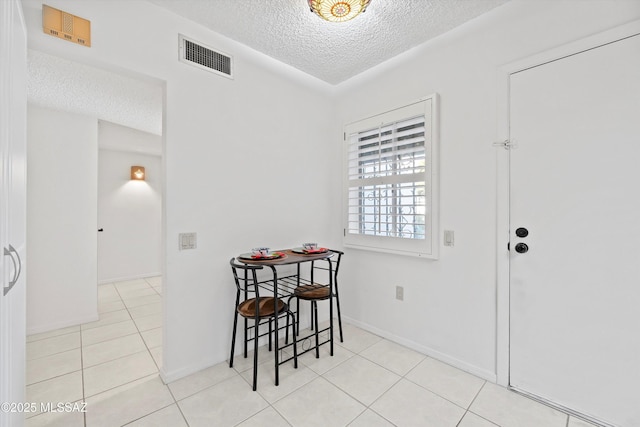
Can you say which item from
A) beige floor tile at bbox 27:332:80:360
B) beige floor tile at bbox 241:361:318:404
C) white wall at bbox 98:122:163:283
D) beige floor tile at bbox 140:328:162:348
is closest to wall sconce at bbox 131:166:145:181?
white wall at bbox 98:122:163:283

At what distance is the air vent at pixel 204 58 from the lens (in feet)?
6.56

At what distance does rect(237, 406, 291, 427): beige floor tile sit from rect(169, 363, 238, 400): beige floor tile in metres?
0.49

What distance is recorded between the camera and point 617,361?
149 centimetres

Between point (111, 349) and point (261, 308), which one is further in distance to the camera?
point (111, 349)

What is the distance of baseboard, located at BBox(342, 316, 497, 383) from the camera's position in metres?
1.96

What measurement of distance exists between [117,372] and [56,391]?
0.34 meters

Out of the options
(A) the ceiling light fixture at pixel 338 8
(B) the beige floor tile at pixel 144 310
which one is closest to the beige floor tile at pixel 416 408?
(A) the ceiling light fixture at pixel 338 8

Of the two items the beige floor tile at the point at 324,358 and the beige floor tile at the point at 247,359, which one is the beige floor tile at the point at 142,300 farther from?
the beige floor tile at the point at 324,358

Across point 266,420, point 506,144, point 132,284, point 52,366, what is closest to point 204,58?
point 506,144

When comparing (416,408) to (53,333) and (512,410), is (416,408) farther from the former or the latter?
(53,333)

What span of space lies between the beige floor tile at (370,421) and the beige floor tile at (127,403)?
1197mm

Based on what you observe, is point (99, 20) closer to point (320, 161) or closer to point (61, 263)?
point (320, 161)

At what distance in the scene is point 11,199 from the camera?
111 cm

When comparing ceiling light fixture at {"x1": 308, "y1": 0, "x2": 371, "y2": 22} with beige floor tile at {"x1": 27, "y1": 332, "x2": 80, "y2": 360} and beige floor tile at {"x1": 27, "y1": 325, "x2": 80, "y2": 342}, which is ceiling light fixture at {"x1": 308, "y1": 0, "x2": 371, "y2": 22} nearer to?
beige floor tile at {"x1": 27, "y1": 332, "x2": 80, "y2": 360}
